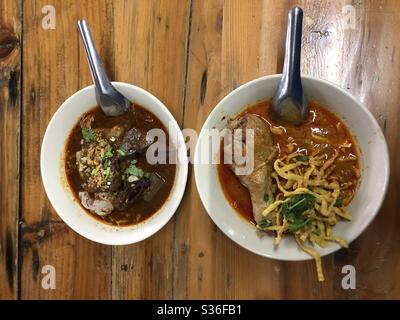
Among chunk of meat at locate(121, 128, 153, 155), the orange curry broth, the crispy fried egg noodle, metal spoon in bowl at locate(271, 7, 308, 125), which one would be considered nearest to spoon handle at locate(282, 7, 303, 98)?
metal spoon in bowl at locate(271, 7, 308, 125)

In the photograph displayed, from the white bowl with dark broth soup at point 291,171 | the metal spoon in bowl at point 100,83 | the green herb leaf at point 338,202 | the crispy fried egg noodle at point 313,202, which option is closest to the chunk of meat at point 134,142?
the metal spoon in bowl at point 100,83

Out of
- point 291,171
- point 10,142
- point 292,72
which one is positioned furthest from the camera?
point 10,142

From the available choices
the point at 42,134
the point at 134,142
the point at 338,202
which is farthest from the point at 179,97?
the point at 338,202

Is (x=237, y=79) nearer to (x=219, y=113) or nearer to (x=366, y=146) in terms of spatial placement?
(x=219, y=113)

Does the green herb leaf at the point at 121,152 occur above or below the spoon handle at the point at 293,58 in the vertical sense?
below

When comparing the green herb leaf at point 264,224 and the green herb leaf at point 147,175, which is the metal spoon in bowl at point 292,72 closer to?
the green herb leaf at point 264,224

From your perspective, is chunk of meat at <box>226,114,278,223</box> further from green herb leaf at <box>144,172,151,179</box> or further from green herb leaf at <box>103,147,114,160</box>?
green herb leaf at <box>103,147,114,160</box>

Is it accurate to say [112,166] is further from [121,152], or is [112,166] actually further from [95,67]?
[95,67]
